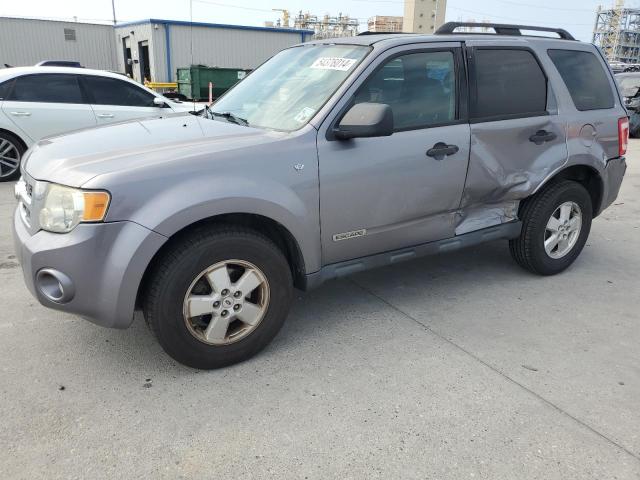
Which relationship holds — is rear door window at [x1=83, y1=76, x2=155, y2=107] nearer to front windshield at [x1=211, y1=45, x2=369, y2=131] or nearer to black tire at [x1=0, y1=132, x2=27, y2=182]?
black tire at [x1=0, y1=132, x2=27, y2=182]

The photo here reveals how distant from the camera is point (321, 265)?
3217 mm

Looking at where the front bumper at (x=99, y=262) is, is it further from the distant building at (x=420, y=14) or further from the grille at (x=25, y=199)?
the distant building at (x=420, y=14)

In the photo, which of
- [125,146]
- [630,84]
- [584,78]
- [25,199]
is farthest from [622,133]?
[630,84]

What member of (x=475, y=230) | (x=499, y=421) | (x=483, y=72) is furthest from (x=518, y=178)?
(x=499, y=421)

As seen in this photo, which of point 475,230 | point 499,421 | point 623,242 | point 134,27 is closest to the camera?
point 499,421

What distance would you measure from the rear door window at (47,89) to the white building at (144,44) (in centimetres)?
1537

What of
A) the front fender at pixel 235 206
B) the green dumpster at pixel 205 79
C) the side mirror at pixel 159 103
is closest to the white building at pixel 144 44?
the green dumpster at pixel 205 79

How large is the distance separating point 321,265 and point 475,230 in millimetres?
1327

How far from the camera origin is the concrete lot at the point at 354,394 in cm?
231

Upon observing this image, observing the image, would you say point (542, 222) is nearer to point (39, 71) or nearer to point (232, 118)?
point (232, 118)

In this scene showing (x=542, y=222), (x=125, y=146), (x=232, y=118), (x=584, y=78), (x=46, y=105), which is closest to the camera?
(x=125, y=146)

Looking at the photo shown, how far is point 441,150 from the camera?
3.45 metres

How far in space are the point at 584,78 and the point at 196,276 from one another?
3472 millimetres

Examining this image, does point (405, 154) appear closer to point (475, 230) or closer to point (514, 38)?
point (475, 230)
